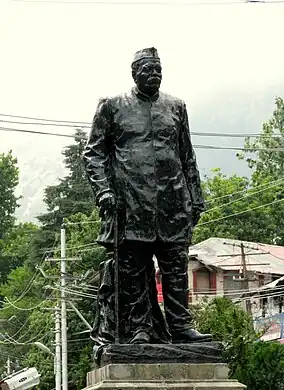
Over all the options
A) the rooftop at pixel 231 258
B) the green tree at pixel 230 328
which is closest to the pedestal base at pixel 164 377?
the green tree at pixel 230 328

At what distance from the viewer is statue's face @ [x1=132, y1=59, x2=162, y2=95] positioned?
10797 millimetres

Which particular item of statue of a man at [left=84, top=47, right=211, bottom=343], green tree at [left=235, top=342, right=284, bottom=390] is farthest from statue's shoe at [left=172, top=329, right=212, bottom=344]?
green tree at [left=235, top=342, right=284, bottom=390]

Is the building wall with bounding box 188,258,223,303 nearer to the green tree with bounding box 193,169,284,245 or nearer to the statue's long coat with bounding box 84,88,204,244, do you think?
the green tree with bounding box 193,169,284,245

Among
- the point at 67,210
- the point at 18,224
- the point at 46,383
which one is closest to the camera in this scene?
the point at 46,383

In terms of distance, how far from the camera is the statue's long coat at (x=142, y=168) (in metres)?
10.5

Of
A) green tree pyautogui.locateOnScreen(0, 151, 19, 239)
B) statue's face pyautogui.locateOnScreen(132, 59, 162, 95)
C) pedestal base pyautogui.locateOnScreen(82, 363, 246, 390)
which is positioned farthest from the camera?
green tree pyautogui.locateOnScreen(0, 151, 19, 239)

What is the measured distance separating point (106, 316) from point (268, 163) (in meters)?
55.5

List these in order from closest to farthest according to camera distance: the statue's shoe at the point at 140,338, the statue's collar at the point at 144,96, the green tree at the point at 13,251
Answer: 1. the statue's shoe at the point at 140,338
2. the statue's collar at the point at 144,96
3. the green tree at the point at 13,251

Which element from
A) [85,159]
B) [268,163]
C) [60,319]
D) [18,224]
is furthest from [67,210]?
[85,159]

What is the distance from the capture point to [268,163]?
215 feet

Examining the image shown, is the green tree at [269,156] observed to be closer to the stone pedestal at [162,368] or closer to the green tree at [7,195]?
the green tree at [7,195]

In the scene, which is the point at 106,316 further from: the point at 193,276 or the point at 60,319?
the point at 193,276

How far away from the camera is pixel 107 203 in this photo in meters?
10.4

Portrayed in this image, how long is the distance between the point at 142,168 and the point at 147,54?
1082 mm
